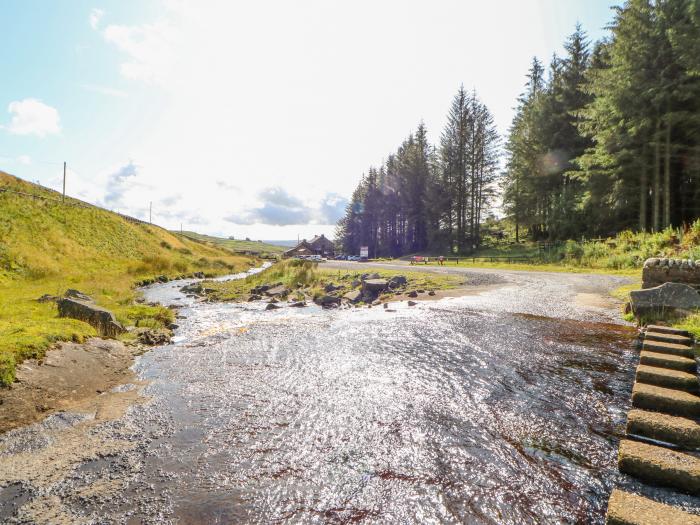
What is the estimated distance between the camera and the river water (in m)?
3.88

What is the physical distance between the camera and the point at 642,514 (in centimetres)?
311

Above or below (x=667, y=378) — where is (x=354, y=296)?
below

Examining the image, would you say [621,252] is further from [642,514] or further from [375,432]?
[642,514]

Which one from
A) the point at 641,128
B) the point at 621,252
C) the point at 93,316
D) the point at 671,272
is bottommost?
the point at 93,316

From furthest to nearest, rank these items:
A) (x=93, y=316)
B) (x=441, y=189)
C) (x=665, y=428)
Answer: (x=441, y=189)
(x=93, y=316)
(x=665, y=428)

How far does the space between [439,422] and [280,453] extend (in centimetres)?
259

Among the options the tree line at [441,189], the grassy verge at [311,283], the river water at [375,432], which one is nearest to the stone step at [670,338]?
the river water at [375,432]

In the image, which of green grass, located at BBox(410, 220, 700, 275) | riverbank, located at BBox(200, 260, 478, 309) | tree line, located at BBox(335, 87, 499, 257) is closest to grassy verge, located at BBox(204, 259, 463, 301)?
riverbank, located at BBox(200, 260, 478, 309)

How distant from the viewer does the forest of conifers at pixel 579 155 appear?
2370 centimetres

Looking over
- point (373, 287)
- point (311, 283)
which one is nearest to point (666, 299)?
point (373, 287)

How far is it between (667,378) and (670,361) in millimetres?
864

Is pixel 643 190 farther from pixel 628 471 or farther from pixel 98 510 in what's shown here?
pixel 98 510

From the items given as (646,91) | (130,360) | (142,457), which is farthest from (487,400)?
(646,91)

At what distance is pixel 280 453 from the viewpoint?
16.1ft
